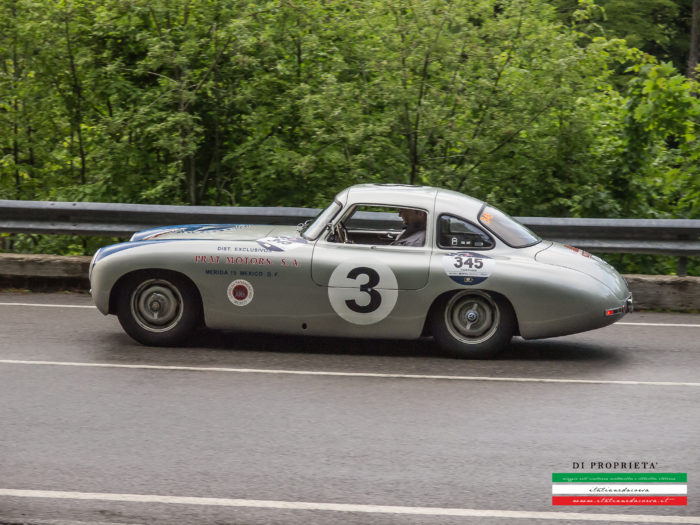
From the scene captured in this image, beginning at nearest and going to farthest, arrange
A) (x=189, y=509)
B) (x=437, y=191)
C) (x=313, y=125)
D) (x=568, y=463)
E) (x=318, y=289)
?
(x=189, y=509), (x=568, y=463), (x=318, y=289), (x=437, y=191), (x=313, y=125)

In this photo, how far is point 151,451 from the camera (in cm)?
567

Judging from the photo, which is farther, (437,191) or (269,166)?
(269,166)

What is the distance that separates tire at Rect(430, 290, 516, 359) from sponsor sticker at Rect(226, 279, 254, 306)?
1566 millimetres

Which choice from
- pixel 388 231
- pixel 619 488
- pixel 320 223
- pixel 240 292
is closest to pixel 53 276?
pixel 240 292

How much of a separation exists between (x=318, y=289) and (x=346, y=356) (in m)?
0.64

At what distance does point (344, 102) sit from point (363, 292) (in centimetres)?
522

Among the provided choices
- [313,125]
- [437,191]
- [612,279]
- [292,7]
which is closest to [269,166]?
[313,125]

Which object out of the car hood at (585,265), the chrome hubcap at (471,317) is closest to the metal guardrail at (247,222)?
the car hood at (585,265)

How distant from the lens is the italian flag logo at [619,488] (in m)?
5.08

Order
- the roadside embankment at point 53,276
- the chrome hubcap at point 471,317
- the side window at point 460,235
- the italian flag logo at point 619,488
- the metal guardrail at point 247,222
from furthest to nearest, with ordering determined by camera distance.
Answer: the metal guardrail at point 247,222 → the roadside embankment at point 53,276 → the side window at point 460,235 → the chrome hubcap at point 471,317 → the italian flag logo at point 619,488

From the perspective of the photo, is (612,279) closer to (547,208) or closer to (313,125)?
(547,208)

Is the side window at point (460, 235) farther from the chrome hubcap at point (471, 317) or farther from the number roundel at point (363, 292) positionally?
the number roundel at point (363, 292)

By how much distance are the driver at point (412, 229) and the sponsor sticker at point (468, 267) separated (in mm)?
314

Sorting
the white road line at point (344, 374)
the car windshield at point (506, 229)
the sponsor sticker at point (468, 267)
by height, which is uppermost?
the car windshield at point (506, 229)
